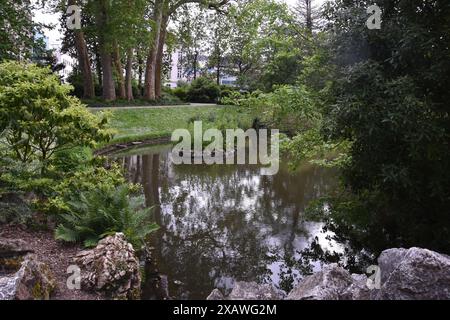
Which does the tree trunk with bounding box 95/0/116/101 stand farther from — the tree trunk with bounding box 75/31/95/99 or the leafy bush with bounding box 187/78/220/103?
the leafy bush with bounding box 187/78/220/103

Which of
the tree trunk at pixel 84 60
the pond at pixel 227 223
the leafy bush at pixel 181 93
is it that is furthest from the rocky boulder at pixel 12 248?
the leafy bush at pixel 181 93

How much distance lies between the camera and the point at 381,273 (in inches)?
162

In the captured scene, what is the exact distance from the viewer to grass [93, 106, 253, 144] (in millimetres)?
17609

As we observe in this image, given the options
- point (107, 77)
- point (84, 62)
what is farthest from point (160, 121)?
point (84, 62)

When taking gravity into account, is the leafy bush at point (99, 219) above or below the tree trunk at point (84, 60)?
below

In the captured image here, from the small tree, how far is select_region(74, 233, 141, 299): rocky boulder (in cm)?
211

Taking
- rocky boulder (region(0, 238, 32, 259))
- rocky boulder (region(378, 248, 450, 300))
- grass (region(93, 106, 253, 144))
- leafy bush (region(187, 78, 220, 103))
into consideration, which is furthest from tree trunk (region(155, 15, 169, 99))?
rocky boulder (region(378, 248, 450, 300))

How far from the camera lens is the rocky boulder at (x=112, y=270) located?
13.1ft

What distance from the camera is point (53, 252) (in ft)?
15.6

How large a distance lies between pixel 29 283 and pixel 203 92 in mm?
27425

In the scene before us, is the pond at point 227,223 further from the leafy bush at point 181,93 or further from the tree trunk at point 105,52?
the leafy bush at point 181,93

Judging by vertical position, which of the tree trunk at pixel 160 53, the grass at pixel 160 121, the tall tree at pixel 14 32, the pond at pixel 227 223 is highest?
the tree trunk at pixel 160 53

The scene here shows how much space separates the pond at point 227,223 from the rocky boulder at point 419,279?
70.6 inches

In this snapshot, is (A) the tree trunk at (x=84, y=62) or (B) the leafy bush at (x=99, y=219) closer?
(B) the leafy bush at (x=99, y=219)
